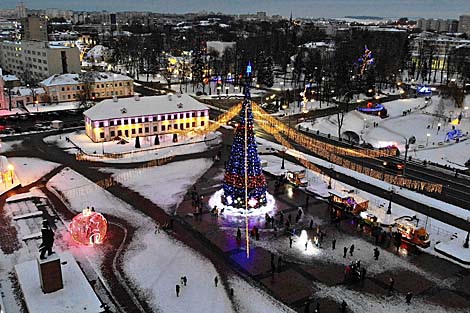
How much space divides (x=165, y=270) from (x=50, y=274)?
242 inches

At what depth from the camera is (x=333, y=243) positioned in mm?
26938

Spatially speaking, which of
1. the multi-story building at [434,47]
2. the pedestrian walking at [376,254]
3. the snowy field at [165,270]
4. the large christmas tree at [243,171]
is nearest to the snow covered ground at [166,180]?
the snowy field at [165,270]

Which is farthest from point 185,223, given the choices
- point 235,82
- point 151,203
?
point 235,82

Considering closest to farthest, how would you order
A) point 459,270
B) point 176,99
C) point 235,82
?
1. point 459,270
2. point 176,99
3. point 235,82

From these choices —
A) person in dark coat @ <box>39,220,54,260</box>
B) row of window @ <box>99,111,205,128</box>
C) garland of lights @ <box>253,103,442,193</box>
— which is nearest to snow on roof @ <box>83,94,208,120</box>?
row of window @ <box>99,111,205,128</box>

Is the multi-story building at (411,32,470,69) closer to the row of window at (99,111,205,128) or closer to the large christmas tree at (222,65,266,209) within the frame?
the row of window at (99,111,205,128)

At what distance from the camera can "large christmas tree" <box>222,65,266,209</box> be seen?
→ 29875mm

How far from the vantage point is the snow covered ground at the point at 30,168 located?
38.2m

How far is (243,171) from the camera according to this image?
100 ft

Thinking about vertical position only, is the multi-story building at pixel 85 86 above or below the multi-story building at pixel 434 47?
below

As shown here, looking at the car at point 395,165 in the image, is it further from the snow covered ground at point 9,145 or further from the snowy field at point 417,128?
the snow covered ground at point 9,145

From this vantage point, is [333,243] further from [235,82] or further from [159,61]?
[159,61]

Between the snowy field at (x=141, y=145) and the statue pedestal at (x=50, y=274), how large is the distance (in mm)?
23380

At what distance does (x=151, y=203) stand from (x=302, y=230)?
11.5 m
